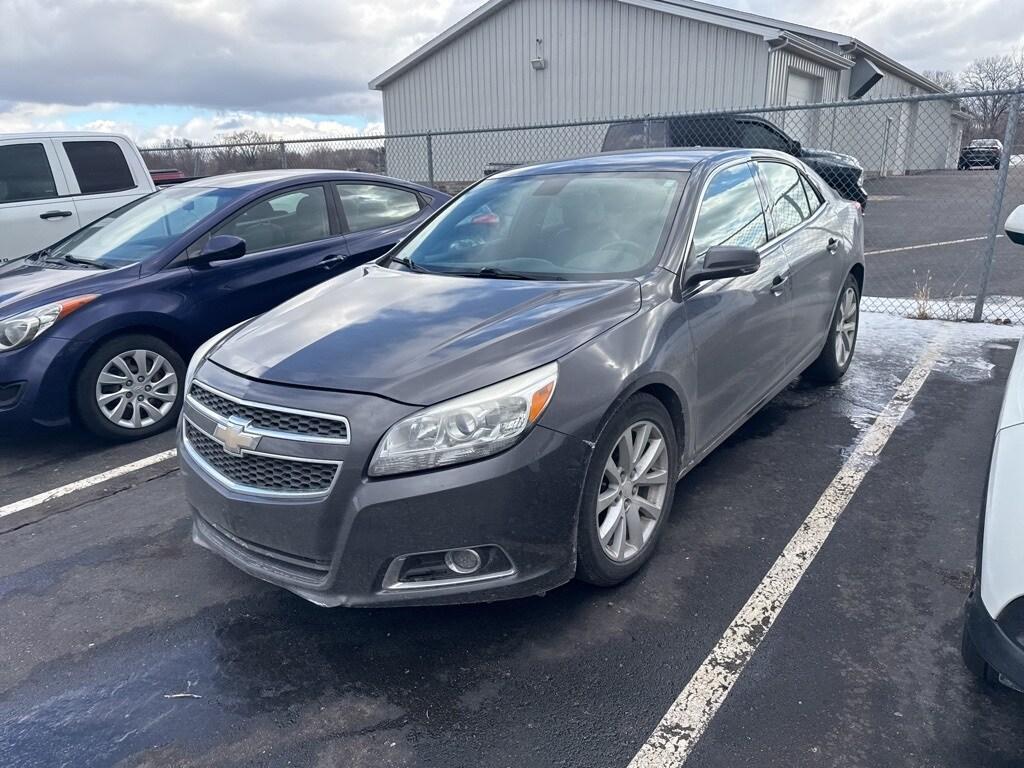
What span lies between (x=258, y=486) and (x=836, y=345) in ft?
13.1

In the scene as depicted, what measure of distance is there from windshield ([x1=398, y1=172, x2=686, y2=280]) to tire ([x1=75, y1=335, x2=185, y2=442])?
1.90 meters

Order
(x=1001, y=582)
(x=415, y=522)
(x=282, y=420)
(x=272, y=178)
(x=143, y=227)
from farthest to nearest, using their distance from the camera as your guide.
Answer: (x=272, y=178) < (x=143, y=227) < (x=282, y=420) < (x=415, y=522) < (x=1001, y=582)

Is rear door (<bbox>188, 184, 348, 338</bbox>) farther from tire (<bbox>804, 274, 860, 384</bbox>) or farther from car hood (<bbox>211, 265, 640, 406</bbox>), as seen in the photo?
tire (<bbox>804, 274, 860, 384</bbox>)

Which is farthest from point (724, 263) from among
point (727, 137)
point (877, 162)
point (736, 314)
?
point (877, 162)

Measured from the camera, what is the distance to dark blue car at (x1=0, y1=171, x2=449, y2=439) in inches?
174

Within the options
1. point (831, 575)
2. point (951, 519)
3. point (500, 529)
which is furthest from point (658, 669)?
point (951, 519)

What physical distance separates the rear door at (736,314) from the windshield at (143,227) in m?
3.34

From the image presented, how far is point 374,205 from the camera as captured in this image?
606 centimetres

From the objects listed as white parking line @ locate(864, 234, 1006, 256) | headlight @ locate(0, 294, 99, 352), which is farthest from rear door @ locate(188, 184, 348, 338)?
white parking line @ locate(864, 234, 1006, 256)

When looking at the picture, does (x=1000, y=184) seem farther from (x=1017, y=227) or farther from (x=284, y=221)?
(x=284, y=221)

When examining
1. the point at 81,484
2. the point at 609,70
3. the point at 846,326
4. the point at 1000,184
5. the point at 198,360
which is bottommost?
the point at 81,484

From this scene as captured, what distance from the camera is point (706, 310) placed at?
3.33m

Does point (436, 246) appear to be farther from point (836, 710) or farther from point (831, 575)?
point (836, 710)

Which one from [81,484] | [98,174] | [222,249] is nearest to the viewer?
[81,484]
